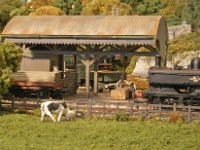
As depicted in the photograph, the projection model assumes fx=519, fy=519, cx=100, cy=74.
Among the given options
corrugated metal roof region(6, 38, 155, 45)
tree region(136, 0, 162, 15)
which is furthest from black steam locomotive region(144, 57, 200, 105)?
tree region(136, 0, 162, 15)

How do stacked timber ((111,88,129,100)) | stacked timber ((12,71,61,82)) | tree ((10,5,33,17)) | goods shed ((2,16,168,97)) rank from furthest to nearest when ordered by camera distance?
tree ((10,5,33,17)), stacked timber ((111,88,129,100)), stacked timber ((12,71,61,82)), goods shed ((2,16,168,97))

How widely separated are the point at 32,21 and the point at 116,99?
25.0 feet

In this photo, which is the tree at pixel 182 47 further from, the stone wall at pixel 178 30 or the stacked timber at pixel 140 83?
the stacked timber at pixel 140 83

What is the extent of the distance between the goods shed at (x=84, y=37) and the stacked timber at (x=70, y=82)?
3.86 feet

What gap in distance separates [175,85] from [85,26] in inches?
299

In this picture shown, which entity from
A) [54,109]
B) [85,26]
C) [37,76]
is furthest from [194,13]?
[54,109]

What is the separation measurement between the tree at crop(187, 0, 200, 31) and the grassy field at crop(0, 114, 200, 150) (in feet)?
97.5

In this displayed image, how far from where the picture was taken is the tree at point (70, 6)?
68312 mm

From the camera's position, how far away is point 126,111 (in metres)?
26.8

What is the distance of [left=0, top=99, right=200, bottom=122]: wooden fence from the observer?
1014 inches

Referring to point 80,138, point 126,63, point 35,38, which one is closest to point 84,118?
point 80,138

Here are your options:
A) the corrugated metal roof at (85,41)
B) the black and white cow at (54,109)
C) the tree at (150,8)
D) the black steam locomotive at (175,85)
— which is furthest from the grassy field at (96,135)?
the tree at (150,8)

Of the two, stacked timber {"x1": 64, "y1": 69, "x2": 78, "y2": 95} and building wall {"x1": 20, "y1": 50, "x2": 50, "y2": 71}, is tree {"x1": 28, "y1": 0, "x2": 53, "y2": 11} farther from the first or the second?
building wall {"x1": 20, "y1": 50, "x2": 50, "y2": 71}

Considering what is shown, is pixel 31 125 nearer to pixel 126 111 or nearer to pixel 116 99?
pixel 126 111
